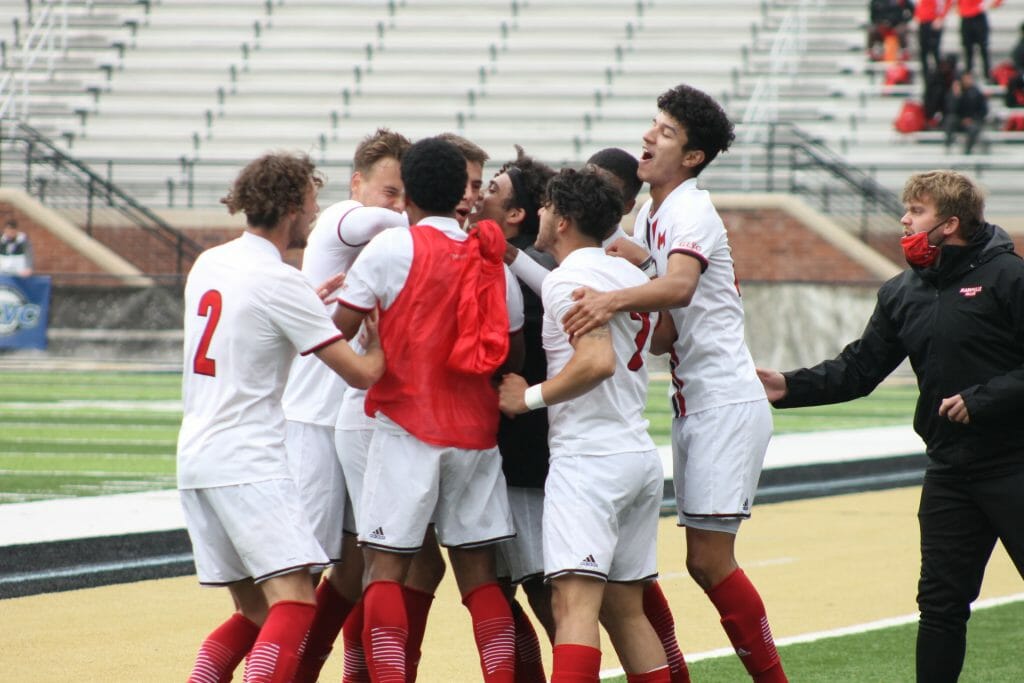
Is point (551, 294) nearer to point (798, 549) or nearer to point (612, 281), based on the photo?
point (612, 281)

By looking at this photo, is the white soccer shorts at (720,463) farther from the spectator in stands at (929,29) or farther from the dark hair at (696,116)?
the spectator in stands at (929,29)

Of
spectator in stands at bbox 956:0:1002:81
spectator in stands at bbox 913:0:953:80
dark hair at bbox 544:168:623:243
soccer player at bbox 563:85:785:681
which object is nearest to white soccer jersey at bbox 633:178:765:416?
soccer player at bbox 563:85:785:681

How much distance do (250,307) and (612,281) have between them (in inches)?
45.4

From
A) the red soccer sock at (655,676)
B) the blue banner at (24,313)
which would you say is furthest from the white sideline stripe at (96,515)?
the blue banner at (24,313)

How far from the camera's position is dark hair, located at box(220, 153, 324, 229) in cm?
496

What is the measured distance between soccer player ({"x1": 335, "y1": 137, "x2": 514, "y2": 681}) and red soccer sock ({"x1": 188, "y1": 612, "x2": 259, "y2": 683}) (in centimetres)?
38

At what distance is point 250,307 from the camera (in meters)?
4.84

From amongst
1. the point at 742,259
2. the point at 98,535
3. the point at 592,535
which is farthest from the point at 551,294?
the point at 742,259

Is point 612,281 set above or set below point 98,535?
above

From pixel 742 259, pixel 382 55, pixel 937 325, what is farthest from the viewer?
pixel 382 55

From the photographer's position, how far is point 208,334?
4859 millimetres

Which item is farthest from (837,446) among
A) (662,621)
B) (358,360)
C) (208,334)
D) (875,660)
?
(208,334)

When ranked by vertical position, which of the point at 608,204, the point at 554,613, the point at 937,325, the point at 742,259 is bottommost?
the point at 742,259

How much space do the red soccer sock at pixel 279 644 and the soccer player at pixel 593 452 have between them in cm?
80
